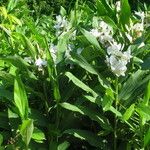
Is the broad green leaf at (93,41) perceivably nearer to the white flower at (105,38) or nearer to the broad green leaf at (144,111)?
the white flower at (105,38)

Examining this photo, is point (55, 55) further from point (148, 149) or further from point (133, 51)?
point (148, 149)

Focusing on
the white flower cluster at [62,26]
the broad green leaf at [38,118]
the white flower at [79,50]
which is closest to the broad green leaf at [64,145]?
the broad green leaf at [38,118]

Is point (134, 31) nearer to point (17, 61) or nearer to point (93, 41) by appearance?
point (93, 41)

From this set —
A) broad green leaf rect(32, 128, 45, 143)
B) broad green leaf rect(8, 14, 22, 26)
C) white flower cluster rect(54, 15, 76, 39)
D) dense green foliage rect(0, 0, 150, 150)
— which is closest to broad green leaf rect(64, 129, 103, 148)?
dense green foliage rect(0, 0, 150, 150)

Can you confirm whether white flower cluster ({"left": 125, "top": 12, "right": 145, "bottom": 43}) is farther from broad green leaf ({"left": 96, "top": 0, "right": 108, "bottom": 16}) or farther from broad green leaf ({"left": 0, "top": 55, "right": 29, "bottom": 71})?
broad green leaf ({"left": 0, "top": 55, "right": 29, "bottom": 71})

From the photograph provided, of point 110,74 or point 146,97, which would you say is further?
point 110,74

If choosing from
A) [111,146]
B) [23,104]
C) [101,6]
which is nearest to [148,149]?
[111,146]
